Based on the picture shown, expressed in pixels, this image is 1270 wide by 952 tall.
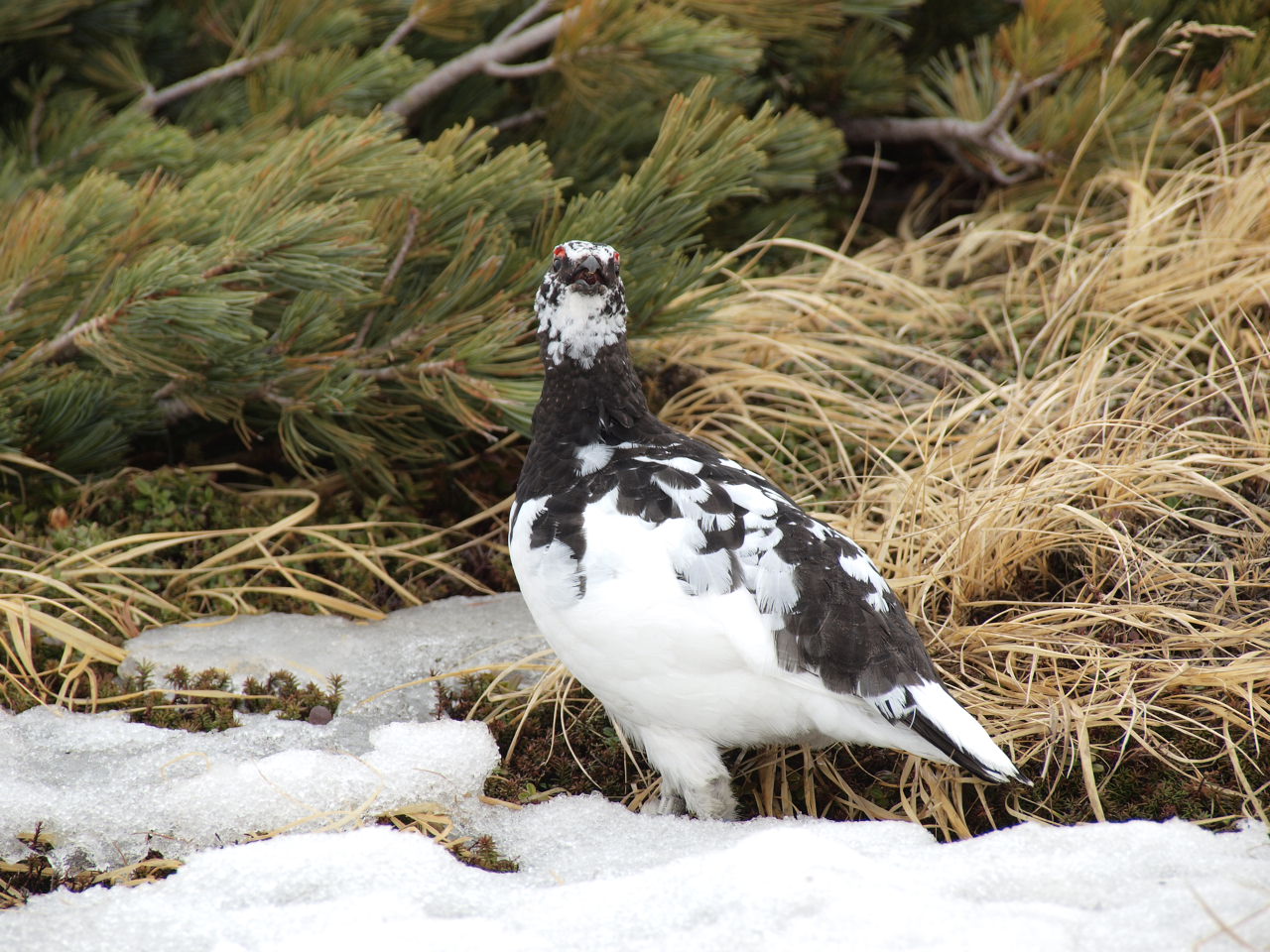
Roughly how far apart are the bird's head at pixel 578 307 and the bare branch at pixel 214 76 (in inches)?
68.0

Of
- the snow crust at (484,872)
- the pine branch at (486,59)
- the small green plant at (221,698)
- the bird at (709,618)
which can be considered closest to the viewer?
the snow crust at (484,872)

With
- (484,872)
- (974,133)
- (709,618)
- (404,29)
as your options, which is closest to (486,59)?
(404,29)

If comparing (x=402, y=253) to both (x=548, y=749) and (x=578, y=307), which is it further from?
(x=548, y=749)

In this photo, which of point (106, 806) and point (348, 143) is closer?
point (106, 806)

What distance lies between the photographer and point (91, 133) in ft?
11.3

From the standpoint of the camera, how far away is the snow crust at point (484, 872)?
5.57ft

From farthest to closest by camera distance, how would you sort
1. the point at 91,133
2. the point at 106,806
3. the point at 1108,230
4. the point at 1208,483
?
1. the point at 1108,230
2. the point at 91,133
3. the point at 1208,483
4. the point at 106,806

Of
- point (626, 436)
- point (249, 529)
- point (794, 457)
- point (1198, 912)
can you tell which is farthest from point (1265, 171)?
point (249, 529)

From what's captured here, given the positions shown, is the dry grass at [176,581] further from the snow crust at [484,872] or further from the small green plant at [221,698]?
the snow crust at [484,872]

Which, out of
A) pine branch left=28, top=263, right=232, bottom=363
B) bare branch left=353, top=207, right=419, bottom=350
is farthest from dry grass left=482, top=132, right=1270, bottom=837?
pine branch left=28, top=263, right=232, bottom=363

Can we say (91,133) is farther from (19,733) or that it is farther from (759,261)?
(759,261)

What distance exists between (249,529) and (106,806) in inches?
38.2

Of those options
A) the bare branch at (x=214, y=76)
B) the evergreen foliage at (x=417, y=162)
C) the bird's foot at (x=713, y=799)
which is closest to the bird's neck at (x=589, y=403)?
the evergreen foliage at (x=417, y=162)

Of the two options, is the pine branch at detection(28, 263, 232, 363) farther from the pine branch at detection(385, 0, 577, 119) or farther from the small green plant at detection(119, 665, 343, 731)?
the pine branch at detection(385, 0, 577, 119)
